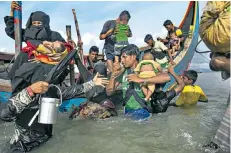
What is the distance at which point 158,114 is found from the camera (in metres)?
5.24

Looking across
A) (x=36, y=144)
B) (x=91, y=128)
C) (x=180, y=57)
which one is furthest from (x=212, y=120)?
(x=180, y=57)

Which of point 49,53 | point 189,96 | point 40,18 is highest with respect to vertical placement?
point 40,18

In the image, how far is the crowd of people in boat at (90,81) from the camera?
3.41 meters

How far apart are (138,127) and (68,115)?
1.99 metres

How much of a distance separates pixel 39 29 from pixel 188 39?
818 centimetres

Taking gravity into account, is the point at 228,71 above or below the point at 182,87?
above

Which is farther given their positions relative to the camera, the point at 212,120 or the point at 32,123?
the point at 212,120

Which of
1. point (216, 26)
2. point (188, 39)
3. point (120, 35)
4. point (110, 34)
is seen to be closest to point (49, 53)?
point (216, 26)

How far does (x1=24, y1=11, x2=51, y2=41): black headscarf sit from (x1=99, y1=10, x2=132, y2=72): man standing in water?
3365 mm

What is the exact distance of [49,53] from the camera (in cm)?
356

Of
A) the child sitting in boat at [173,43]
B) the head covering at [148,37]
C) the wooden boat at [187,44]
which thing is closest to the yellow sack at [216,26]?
the wooden boat at [187,44]

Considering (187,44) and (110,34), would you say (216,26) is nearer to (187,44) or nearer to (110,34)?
(110,34)

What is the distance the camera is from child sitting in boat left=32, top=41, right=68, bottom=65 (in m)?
3.54

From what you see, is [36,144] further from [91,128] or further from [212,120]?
[212,120]
